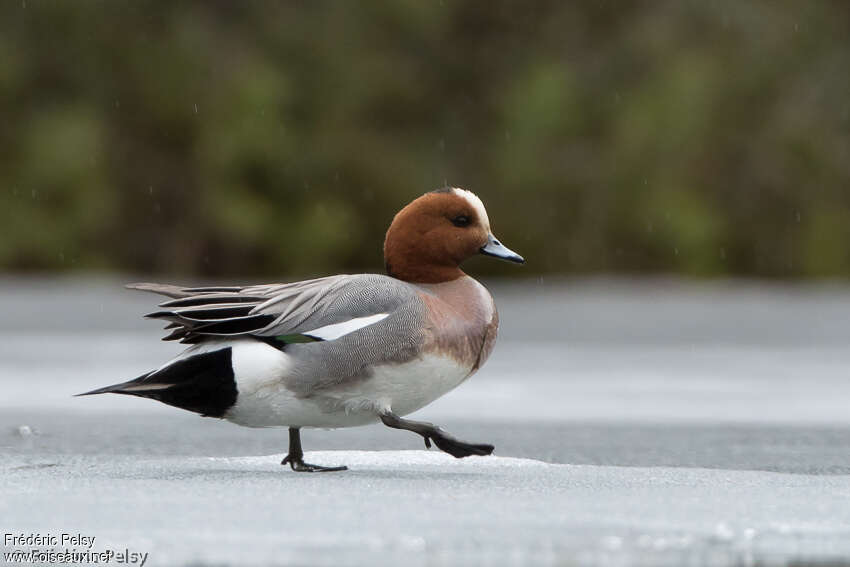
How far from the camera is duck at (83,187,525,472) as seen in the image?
5160mm

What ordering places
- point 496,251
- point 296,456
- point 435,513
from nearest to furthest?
point 435,513, point 296,456, point 496,251

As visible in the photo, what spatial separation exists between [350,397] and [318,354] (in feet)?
0.57

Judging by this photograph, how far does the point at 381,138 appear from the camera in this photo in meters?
23.1

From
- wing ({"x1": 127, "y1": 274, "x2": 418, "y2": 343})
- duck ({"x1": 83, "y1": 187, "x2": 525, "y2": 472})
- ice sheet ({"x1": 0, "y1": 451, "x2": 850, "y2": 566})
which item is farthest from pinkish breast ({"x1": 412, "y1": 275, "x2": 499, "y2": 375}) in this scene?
ice sheet ({"x1": 0, "y1": 451, "x2": 850, "y2": 566})

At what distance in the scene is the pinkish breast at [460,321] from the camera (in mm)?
5230

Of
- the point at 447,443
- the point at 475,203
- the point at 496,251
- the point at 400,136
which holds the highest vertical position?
the point at 400,136

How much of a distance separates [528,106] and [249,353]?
701 inches

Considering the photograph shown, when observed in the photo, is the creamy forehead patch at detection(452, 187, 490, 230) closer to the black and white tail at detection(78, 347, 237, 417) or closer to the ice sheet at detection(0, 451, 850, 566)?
the ice sheet at detection(0, 451, 850, 566)

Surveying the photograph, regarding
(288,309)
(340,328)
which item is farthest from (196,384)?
(340,328)

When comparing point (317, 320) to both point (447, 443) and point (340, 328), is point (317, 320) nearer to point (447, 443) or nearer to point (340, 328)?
point (340, 328)

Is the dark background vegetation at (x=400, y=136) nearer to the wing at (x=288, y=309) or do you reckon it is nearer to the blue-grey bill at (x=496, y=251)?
the blue-grey bill at (x=496, y=251)

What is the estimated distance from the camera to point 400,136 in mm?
23656

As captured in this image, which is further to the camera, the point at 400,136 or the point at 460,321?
the point at 400,136

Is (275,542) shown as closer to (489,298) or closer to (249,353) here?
(249,353)
